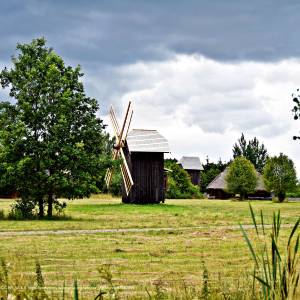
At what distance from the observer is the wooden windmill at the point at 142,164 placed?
201ft

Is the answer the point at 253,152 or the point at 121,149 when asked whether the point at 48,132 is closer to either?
the point at 121,149

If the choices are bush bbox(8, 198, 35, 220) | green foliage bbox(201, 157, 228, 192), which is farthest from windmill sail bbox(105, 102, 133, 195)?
green foliage bbox(201, 157, 228, 192)

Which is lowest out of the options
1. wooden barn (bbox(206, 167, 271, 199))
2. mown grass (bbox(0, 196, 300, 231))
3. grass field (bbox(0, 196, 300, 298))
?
grass field (bbox(0, 196, 300, 298))

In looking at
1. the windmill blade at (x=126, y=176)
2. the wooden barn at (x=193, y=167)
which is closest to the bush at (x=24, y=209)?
the windmill blade at (x=126, y=176)

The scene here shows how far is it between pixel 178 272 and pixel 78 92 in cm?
2422

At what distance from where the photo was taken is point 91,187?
115 ft

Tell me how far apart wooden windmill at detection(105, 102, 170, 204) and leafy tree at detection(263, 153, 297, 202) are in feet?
82.7

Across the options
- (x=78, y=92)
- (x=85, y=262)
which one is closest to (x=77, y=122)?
(x=78, y=92)

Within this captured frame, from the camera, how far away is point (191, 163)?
131m

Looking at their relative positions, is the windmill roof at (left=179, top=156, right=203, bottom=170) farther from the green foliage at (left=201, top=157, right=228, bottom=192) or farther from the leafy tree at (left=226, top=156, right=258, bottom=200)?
the leafy tree at (left=226, top=156, right=258, bottom=200)

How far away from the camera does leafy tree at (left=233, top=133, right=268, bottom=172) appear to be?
139375mm

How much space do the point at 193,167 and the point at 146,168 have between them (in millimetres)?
68767

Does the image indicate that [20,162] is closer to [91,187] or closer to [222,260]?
[91,187]

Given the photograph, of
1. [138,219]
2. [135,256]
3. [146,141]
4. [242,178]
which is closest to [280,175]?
[242,178]
